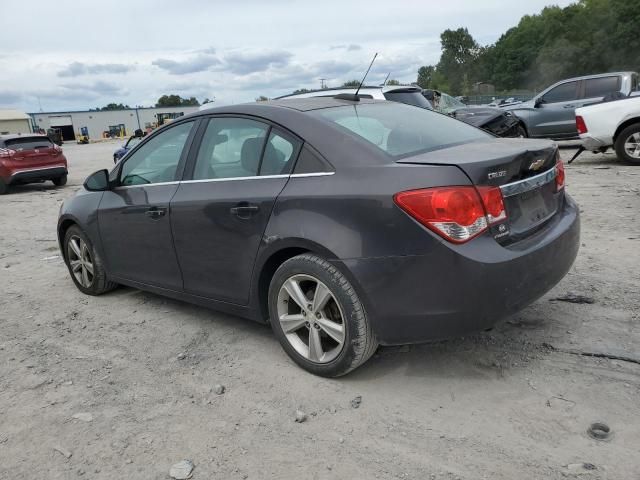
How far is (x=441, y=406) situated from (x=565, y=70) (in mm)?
103970

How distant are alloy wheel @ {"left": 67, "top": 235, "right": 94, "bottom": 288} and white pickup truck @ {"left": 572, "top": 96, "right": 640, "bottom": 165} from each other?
8.85m

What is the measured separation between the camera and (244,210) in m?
3.42

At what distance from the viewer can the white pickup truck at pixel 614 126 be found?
391 inches

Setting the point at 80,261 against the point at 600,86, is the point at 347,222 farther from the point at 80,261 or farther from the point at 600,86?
the point at 600,86

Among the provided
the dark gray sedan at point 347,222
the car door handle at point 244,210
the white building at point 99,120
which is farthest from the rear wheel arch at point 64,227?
the white building at point 99,120

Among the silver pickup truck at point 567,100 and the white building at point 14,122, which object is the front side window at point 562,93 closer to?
the silver pickup truck at point 567,100

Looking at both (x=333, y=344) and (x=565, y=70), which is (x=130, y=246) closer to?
(x=333, y=344)

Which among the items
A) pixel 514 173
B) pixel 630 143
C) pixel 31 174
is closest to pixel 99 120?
pixel 31 174

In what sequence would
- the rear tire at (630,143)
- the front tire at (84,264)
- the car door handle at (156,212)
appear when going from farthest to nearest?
the rear tire at (630,143)
the front tire at (84,264)
the car door handle at (156,212)

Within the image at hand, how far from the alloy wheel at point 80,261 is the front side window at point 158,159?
3.08 feet

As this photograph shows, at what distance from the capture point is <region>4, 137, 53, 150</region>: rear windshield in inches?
596

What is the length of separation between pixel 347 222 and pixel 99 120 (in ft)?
297

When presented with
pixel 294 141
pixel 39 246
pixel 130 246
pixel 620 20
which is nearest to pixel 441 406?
pixel 294 141

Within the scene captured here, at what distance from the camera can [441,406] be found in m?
2.90
